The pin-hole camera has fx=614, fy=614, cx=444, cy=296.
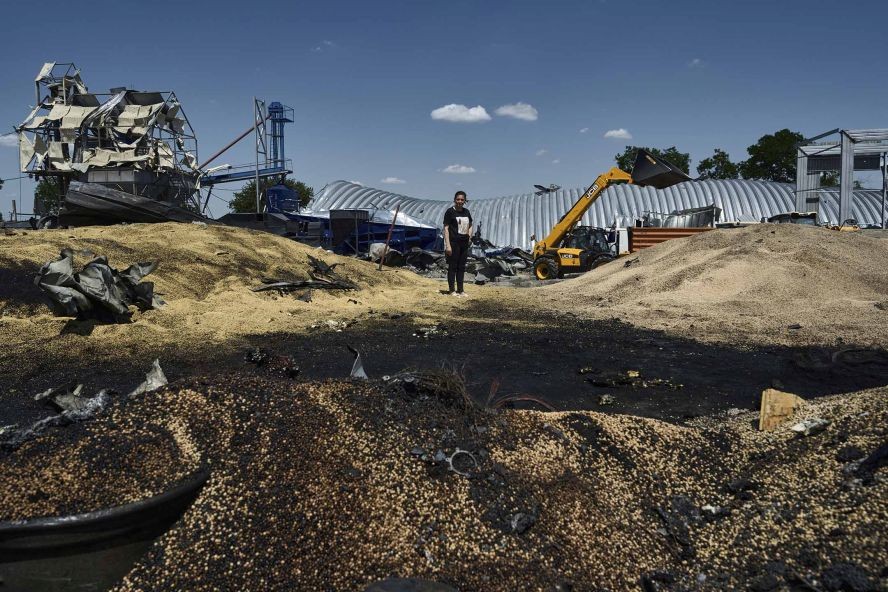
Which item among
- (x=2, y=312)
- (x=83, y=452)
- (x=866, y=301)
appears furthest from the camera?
(x=866, y=301)

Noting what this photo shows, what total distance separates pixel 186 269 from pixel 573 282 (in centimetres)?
815

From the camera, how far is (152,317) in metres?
6.96

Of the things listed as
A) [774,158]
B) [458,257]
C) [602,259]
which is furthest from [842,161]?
[774,158]

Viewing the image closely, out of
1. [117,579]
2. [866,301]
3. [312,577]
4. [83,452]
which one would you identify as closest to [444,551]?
[312,577]

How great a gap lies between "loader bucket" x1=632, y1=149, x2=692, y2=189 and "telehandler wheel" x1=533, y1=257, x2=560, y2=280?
4014mm

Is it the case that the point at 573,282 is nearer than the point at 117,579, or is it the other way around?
the point at 117,579

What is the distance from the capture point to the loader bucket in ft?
43.3

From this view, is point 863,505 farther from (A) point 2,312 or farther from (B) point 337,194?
(B) point 337,194

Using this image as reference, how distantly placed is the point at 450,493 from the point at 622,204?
3162cm

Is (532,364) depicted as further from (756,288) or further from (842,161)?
(842,161)

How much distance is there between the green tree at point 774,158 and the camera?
141 feet

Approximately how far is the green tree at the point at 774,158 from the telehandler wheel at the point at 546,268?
3205 cm

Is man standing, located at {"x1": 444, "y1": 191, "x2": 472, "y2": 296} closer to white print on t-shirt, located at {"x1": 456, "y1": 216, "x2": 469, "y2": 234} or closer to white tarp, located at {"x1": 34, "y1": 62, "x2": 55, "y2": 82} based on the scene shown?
white print on t-shirt, located at {"x1": 456, "y1": 216, "x2": 469, "y2": 234}

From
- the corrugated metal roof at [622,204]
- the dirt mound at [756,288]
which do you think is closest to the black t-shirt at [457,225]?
the dirt mound at [756,288]
